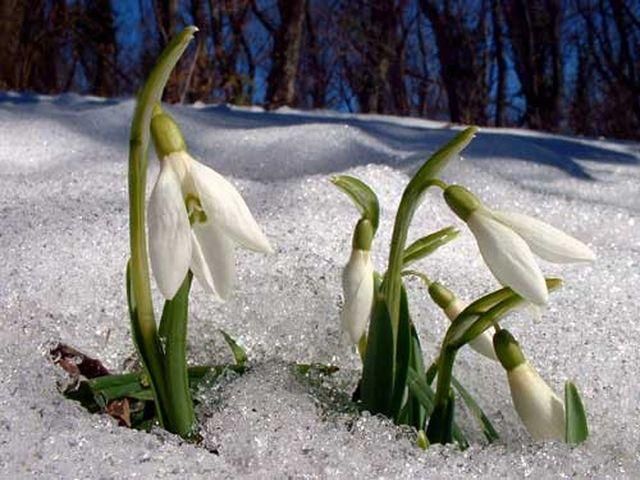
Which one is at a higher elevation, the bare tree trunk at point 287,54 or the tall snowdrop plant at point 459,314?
the bare tree trunk at point 287,54

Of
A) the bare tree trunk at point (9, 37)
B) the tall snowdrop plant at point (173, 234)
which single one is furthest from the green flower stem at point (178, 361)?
the bare tree trunk at point (9, 37)

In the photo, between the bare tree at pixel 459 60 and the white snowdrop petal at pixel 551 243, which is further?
the bare tree at pixel 459 60

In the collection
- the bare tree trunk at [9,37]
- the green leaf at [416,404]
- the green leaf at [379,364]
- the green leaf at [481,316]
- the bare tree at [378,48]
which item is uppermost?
the bare tree at [378,48]

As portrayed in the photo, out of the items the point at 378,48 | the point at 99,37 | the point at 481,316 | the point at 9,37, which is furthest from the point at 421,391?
the point at 378,48

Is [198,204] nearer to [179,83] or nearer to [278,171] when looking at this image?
[278,171]

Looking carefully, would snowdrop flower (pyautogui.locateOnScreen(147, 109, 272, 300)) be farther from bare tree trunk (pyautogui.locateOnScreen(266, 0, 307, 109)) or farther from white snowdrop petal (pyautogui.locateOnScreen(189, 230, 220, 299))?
bare tree trunk (pyautogui.locateOnScreen(266, 0, 307, 109))

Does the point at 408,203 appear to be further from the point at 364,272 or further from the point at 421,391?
the point at 421,391

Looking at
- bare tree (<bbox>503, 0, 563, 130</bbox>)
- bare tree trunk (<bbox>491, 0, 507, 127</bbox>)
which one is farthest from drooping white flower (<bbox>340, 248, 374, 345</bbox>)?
bare tree trunk (<bbox>491, 0, 507, 127</bbox>)

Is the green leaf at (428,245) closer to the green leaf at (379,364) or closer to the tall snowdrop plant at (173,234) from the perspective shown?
the green leaf at (379,364)
